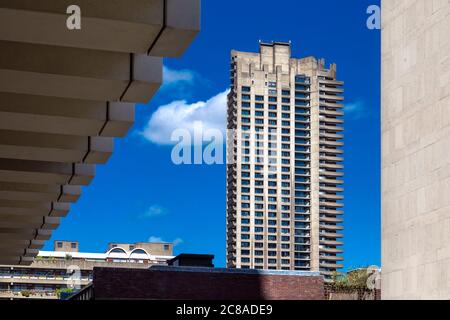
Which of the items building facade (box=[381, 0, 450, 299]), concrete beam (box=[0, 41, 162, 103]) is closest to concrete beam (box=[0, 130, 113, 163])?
concrete beam (box=[0, 41, 162, 103])

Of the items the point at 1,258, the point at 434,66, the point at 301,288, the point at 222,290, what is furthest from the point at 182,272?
the point at 434,66

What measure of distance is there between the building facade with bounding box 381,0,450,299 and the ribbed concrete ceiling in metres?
14.2

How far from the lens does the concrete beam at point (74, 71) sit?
11.8 metres

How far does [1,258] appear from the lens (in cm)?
3284

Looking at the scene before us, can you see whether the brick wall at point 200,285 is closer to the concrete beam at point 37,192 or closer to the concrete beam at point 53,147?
the concrete beam at point 37,192

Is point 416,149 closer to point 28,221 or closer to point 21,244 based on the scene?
point 28,221

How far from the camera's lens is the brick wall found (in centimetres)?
6662

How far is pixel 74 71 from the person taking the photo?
39.5ft

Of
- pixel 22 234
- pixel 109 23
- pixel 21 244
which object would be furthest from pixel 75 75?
pixel 21 244

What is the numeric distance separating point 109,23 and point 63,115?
4129mm

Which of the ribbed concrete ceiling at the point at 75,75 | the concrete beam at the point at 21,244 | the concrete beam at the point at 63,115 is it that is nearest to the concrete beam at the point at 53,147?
the ribbed concrete ceiling at the point at 75,75

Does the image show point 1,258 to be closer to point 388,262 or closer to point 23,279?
point 388,262
